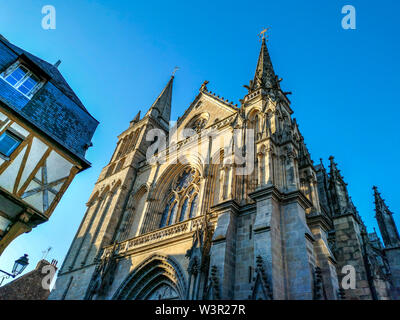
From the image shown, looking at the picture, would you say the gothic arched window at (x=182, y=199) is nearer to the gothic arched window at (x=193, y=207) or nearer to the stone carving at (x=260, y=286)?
the gothic arched window at (x=193, y=207)

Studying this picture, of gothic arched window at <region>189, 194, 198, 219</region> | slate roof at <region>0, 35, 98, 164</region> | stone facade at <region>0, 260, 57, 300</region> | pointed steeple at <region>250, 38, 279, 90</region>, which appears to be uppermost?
pointed steeple at <region>250, 38, 279, 90</region>

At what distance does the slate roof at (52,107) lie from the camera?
30.6ft

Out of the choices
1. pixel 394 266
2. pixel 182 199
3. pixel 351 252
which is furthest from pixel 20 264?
pixel 394 266

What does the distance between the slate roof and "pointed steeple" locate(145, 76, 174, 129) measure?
861 cm

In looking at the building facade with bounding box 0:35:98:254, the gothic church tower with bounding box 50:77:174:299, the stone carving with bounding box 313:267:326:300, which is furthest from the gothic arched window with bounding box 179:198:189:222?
the stone carving with bounding box 313:267:326:300

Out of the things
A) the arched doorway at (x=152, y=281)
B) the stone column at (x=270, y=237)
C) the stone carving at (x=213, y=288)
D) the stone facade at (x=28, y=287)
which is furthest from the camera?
the stone facade at (x=28, y=287)

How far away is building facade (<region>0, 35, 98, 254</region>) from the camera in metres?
8.40

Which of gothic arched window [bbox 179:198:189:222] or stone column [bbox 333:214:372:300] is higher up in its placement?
gothic arched window [bbox 179:198:189:222]

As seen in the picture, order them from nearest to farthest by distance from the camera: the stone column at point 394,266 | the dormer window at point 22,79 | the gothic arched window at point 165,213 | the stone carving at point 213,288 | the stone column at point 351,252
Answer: the stone carving at point 213,288 → the stone column at point 351,252 → the dormer window at point 22,79 → the stone column at point 394,266 → the gothic arched window at point 165,213

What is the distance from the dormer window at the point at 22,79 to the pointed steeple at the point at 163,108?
10.1 metres

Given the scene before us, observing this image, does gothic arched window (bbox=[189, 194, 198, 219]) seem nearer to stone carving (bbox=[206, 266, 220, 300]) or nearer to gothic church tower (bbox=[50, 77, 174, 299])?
gothic church tower (bbox=[50, 77, 174, 299])

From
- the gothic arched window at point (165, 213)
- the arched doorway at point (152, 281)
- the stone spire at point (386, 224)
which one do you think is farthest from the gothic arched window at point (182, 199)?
the stone spire at point (386, 224)
